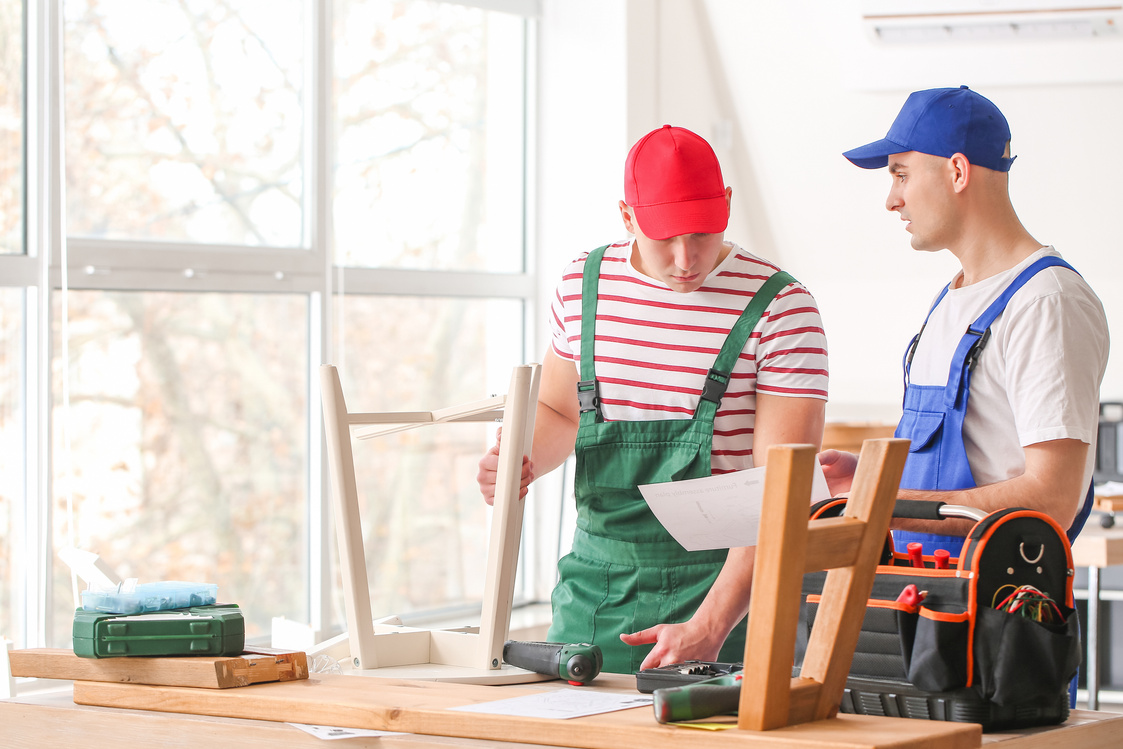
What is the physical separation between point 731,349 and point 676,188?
0.22 m

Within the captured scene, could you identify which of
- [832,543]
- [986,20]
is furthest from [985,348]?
[986,20]

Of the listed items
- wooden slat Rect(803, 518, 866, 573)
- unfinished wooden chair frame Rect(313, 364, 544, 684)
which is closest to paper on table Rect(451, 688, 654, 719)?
unfinished wooden chair frame Rect(313, 364, 544, 684)

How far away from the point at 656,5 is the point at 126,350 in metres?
1.95

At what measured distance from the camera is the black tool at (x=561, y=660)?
134cm

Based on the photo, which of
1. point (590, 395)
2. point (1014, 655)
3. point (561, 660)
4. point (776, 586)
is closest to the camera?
point (776, 586)

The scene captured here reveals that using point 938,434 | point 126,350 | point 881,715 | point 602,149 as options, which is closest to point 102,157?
point 126,350

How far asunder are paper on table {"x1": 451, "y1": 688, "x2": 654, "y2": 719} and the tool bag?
212 millimetres

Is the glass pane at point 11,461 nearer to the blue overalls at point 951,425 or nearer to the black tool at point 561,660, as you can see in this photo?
the black tool at point 561,660

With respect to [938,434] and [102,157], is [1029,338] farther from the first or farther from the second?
[102,157]

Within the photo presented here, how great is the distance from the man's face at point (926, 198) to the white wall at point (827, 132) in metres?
2.17

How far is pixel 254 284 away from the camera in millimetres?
3350

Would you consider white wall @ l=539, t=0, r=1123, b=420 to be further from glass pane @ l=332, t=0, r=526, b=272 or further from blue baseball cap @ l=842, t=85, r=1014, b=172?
blue baseball cap @ l=842, t=85, r=1014, b=172

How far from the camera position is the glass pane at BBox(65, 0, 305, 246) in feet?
9.93

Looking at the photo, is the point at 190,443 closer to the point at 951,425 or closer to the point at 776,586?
the point at 951,425
